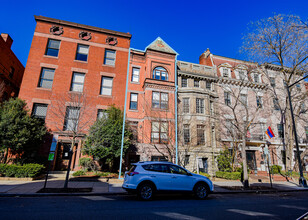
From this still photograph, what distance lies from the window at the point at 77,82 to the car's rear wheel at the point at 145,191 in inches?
568

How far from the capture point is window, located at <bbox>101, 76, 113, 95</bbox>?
19973 millimetres

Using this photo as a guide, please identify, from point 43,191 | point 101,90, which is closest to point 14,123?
point 43,191

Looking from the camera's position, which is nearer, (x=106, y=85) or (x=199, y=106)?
(x=106, y=85)

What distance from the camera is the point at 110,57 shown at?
21.4 meters

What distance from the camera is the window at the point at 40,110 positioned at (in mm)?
17453

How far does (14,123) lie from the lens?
525 inches

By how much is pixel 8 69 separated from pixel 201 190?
2573 cm

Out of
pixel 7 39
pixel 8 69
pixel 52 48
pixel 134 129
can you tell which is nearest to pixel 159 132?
pixel 134 129

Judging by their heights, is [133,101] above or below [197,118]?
above

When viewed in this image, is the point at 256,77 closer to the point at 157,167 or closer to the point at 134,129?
the point at 134,129

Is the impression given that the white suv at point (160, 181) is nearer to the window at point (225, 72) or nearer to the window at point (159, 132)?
the window at point (159, 132)

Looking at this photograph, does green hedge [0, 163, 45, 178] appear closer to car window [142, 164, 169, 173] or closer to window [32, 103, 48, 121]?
window [32, 103, 48, 121]

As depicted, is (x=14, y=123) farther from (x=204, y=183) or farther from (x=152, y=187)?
(x=204, y=183)

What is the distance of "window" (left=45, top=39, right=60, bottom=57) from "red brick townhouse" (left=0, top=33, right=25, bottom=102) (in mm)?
5607
